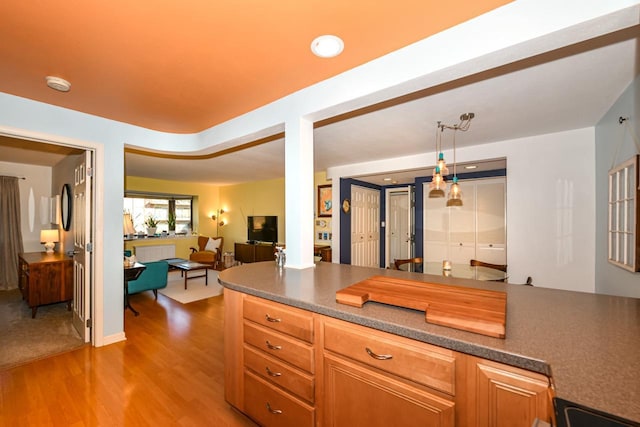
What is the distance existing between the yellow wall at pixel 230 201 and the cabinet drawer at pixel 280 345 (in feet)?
17.3

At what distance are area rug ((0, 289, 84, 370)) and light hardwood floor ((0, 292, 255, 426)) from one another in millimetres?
203

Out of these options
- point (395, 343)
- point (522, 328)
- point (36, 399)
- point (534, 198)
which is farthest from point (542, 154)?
point (36, 399)

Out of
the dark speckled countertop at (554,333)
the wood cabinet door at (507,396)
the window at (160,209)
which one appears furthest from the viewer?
the window at (160,209)

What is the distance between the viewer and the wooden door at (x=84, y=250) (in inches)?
107

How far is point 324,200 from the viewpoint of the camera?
6.13 meters

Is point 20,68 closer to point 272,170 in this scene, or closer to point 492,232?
point 272,170

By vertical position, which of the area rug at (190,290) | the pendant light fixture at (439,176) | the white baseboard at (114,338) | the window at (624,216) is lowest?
the area rug at (190,290)

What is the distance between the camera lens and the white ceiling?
1.75 m

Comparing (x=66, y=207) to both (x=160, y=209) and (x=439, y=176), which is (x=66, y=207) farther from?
(x=439, y=176)

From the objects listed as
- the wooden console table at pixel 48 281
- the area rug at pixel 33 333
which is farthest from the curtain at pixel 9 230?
the wooden console table at pixel 48 281

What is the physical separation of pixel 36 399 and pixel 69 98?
233cm

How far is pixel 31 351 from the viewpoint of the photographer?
2615 millimetres

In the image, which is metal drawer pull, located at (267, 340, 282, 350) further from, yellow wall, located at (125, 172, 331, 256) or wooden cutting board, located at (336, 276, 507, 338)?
yellow wall, located at (125, 172, 331, 256)

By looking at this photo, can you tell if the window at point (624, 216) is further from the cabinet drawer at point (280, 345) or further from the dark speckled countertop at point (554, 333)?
the cabinet drawer at point (280, 345)
